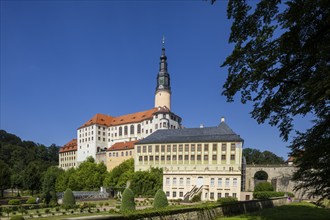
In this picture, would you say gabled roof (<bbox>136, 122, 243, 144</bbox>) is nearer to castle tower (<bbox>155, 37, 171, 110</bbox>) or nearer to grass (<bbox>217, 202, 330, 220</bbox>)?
castle tower (<bbox>155, 37, 171, 110</bbox>)

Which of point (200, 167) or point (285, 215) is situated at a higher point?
point (285, 215)

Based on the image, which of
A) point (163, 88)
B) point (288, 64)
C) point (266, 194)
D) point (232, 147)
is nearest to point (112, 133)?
point (163, 88)

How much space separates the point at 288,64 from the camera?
9.77 m

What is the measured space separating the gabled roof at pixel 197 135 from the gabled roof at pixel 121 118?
21.6 metres

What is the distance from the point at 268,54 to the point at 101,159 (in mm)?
79973

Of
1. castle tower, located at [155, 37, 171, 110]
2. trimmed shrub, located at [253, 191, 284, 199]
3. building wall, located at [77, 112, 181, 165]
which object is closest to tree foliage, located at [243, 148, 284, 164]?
building wall, located at [77, 112, 181, 165]

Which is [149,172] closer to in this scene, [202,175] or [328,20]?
[202,175]

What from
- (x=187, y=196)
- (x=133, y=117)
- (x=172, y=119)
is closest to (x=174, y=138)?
(x=187, y=196)

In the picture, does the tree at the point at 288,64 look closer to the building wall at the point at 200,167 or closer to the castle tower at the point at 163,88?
the building wall at the point at 200,167

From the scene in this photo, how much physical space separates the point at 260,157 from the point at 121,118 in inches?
2024

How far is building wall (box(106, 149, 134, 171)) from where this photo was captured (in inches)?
2839

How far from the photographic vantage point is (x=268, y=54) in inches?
380

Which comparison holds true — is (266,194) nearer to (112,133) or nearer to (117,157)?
(117,157)

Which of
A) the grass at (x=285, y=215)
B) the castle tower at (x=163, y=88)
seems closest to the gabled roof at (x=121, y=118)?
the castle tower at (x=163, y=88)
